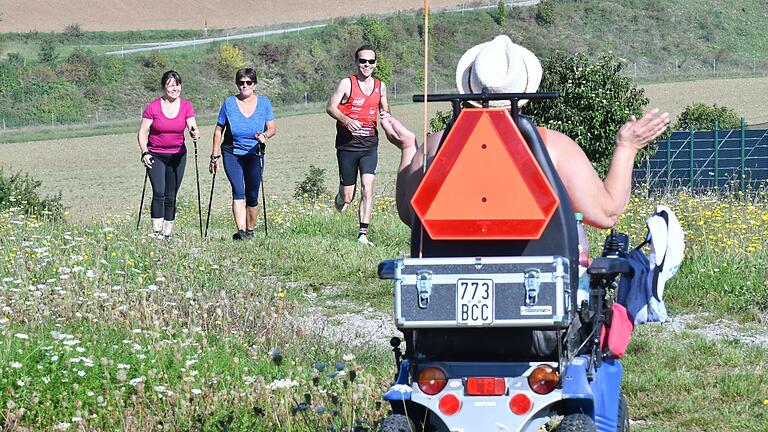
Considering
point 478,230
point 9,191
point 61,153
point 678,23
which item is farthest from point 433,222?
point 678,23

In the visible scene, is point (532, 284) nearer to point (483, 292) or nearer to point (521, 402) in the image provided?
point (483, 292)

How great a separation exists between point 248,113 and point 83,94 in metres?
61.9

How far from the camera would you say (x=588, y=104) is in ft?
88.2

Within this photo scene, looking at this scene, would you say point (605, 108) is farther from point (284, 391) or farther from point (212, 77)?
point (212, 77)

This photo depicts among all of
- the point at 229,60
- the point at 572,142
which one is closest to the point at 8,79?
the point at 229,60

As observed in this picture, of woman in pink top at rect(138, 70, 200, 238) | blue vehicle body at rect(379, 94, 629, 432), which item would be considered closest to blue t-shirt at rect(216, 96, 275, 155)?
woman in pink top at rect(138, 70, 200, 238)

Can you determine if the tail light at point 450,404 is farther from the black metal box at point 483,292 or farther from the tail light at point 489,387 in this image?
the black metal box at point 483,292

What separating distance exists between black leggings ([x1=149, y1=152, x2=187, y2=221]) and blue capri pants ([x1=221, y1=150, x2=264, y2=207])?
49cm

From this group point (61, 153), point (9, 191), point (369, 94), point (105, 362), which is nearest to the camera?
point (105, 362)

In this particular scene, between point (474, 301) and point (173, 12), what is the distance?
311ft

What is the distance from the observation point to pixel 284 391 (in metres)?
A: 5.65

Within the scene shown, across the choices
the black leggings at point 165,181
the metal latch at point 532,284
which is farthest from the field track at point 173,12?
the metal latch at point 532,284

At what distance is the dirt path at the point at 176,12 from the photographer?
9019 centimetres

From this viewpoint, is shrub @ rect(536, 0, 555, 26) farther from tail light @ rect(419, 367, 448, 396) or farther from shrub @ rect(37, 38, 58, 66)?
tail light @ rect(419, 367, 448, 396)
